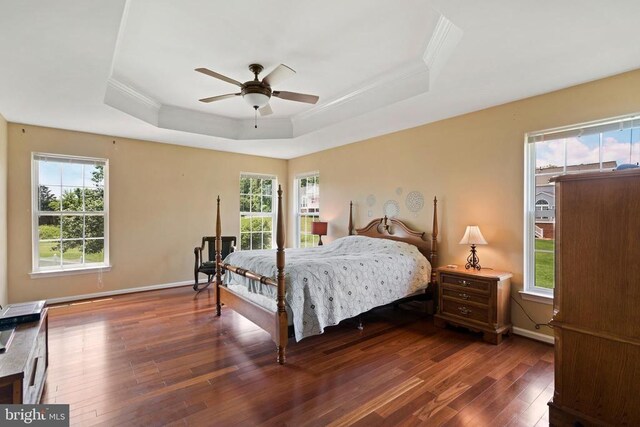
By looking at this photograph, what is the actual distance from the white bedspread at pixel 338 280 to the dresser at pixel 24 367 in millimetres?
1679

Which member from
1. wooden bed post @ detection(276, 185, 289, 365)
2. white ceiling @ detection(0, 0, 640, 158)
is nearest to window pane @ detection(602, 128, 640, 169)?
white ceiling @ detection(0, 0, 640, 158)

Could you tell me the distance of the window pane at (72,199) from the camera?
4.45m

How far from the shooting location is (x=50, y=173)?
171 inches

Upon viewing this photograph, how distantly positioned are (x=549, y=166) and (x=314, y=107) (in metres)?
2.91

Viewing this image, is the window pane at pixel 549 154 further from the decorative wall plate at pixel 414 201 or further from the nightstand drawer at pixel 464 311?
the nightstand drawer at pixel 464 311

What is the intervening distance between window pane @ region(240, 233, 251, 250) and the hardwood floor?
2.57 metres

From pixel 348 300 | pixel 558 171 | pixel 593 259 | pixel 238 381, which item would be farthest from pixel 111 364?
pixel 558 171

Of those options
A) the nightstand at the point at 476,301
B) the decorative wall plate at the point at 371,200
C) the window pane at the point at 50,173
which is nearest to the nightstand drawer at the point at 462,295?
the nightstand at the point at 476,301

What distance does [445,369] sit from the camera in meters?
2.55

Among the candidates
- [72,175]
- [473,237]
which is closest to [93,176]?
[72,175]

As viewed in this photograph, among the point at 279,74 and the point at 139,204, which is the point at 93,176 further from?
the point at 279,74

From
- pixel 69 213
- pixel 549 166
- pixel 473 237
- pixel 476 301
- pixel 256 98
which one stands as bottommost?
pixel 476 301

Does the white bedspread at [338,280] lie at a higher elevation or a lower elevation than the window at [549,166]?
lower

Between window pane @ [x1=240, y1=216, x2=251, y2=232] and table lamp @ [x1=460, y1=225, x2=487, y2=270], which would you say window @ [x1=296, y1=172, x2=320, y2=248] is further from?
table lamp @ [x1=460, y1=225, x2=487, y2=270]
